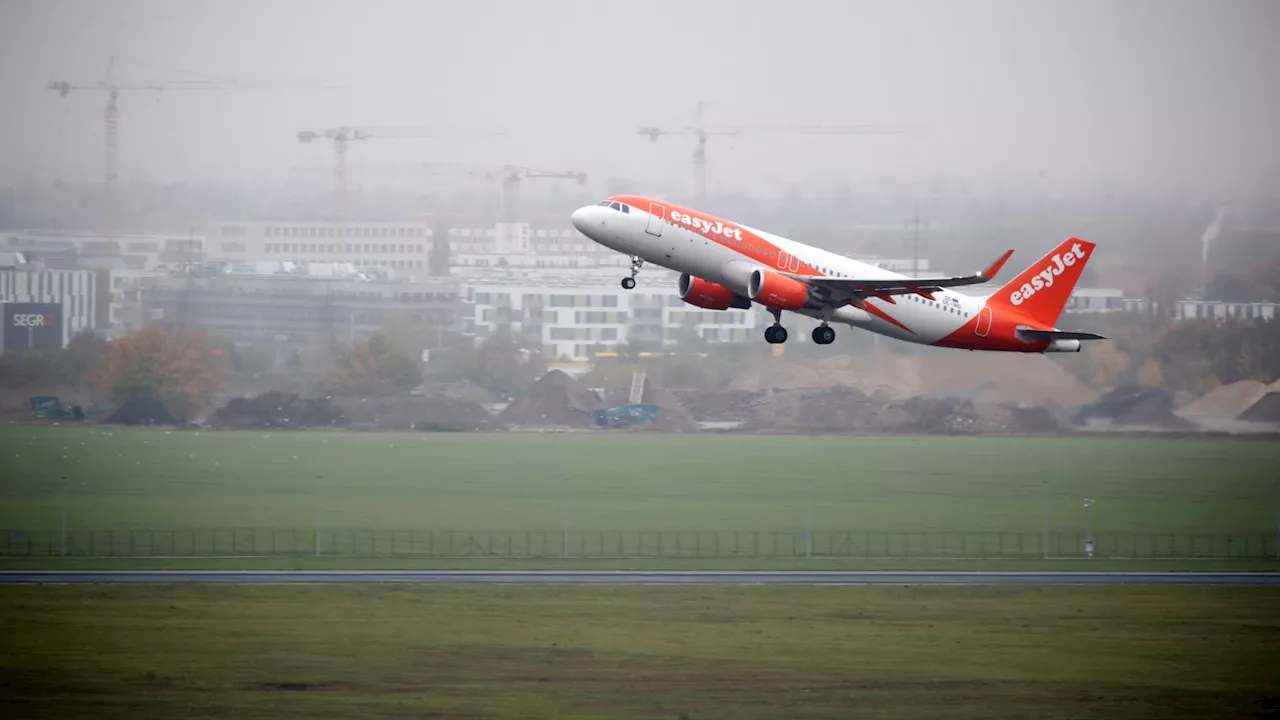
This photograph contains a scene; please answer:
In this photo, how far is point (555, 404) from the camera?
125250mm

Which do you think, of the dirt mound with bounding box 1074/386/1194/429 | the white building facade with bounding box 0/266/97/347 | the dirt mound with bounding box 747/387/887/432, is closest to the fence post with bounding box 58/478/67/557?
the white building facade with bounding box 0/266/97/347

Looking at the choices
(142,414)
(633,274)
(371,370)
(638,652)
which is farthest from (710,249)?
(142,414)

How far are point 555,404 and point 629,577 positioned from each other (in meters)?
61.3

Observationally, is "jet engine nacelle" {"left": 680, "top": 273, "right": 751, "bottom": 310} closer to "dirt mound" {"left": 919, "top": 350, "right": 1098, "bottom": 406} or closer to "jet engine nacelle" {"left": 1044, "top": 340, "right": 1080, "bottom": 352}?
"jet engine nacelle" {"left": 1044, "top": 340, "right": 1080, "bottom": 352}

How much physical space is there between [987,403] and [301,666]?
71.4 m

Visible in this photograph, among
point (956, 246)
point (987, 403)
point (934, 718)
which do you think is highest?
point (956, 246)

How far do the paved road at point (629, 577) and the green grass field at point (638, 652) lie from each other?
2067 mm

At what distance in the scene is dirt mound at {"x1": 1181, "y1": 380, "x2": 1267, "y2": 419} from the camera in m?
106

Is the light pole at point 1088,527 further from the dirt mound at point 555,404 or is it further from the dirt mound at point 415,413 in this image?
the dirt mound at point 415,413

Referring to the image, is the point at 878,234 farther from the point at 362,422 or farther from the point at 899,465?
the point at 362,422

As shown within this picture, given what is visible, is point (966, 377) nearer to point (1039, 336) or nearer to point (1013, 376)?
point (1013, 376)

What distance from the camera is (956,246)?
125500 millimetres

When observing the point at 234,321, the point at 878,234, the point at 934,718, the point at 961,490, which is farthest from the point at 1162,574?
the point at 234,321

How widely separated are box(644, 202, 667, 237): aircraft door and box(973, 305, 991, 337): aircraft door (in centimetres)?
1416
